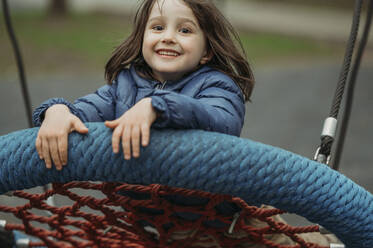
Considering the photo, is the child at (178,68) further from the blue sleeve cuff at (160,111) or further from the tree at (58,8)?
the tree at (58,8)

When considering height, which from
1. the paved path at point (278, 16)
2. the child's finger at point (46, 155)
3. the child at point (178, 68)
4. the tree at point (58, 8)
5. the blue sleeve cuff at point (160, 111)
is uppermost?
the paved path at point (278, 16)

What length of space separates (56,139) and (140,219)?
24cm

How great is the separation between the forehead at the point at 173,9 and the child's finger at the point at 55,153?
45 centimetres

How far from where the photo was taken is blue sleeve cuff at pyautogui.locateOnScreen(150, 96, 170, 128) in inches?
22.8

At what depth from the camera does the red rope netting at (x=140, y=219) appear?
2.12 ft

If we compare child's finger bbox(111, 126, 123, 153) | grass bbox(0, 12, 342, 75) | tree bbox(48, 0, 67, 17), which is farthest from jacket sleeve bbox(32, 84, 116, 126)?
tree bbox(48, 0, 67, 17)

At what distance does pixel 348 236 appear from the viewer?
61 cm

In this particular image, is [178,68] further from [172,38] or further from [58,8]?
[58,8]

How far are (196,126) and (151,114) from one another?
9 centimetres

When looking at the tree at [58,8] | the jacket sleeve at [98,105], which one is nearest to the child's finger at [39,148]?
the jacket sleeve at [98,105]

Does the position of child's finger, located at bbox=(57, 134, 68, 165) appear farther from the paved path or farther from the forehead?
the paved path

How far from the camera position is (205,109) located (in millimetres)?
694

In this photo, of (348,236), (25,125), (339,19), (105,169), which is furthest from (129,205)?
(339,19)

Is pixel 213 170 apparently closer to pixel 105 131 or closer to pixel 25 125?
pixel 105 131
